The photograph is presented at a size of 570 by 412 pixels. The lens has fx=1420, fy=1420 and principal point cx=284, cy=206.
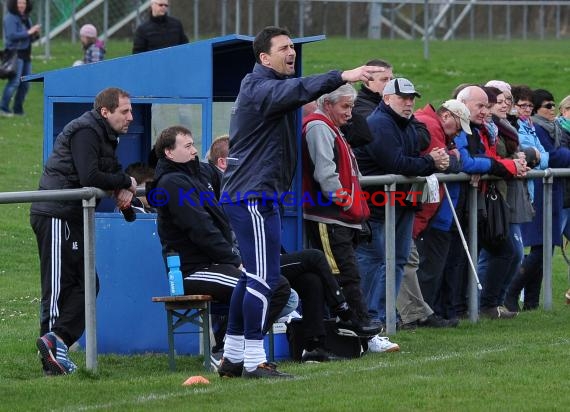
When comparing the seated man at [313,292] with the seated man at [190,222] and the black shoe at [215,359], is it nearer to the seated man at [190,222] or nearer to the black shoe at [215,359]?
the seated man at [190,222]

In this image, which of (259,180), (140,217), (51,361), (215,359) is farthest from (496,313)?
(51,361)

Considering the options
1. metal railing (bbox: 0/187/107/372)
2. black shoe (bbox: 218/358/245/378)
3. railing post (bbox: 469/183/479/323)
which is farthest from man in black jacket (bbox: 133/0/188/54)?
black shoe (bbox: 218/358/245/378)

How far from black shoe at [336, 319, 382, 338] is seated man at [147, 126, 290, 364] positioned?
0.85 m

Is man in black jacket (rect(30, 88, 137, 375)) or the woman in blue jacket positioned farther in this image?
the woman in blue jacket

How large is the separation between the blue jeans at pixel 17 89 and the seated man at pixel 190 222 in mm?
14799

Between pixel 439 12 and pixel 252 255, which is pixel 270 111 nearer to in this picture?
pixel 252 255

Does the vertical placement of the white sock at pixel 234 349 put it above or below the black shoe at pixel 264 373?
above

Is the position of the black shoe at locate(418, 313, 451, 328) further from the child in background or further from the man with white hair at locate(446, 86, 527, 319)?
the child in background

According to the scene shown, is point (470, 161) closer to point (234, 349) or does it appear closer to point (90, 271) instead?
point (234, 349)

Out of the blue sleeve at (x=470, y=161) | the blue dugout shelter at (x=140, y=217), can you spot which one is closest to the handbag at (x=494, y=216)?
the blue sleeve at (x=470, y=161)

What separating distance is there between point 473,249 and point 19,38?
14052 millimetres

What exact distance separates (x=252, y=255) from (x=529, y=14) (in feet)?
97.8

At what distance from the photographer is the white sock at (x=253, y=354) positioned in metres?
8.83

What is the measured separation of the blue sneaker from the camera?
9352mm
